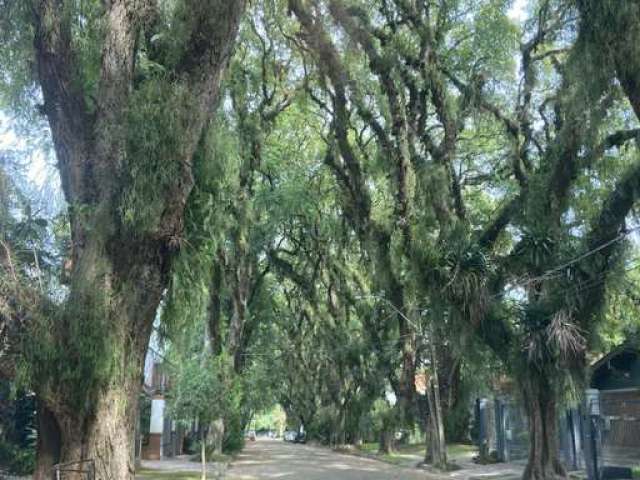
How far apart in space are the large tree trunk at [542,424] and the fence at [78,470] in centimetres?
1226

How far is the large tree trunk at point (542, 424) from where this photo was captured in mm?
18188

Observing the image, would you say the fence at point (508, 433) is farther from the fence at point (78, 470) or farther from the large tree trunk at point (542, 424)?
the fence at point (78, 470)

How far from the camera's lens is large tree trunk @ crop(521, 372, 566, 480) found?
59.7ft

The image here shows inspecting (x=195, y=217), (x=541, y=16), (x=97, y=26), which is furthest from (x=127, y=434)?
(x=541, y=16)

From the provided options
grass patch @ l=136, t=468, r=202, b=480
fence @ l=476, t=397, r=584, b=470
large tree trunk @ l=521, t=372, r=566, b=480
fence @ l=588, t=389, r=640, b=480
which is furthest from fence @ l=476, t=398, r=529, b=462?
grass patch @ l=136, t=468, r=202, b=480

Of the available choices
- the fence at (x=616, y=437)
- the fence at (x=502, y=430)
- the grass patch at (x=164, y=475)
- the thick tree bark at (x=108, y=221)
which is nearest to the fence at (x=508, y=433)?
the fence at (x=502, y=430)

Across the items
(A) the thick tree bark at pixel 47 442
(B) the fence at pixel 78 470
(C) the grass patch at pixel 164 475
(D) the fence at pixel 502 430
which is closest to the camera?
(B) the fence at pixel 78 470

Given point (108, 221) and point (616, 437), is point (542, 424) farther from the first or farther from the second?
point (108, 221)

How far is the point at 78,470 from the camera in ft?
28.6

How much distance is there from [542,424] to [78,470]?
42.5 feet

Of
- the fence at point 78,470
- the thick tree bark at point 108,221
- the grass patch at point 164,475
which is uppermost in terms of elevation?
the thick tree bark at point 108,221

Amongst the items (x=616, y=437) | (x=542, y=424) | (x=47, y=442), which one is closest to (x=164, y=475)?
(x=542, y=424)

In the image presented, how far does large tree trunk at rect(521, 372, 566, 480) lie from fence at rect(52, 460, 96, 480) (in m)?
12.3

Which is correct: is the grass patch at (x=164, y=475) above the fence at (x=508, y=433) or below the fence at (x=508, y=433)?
below
